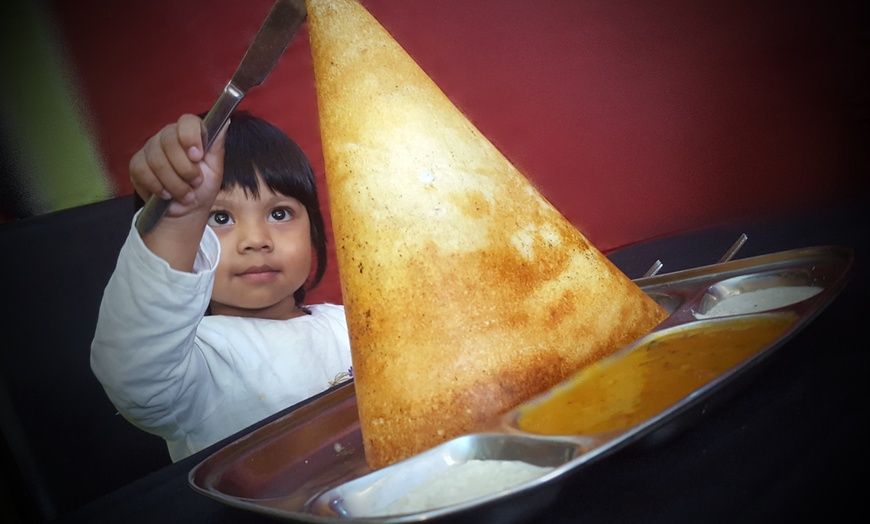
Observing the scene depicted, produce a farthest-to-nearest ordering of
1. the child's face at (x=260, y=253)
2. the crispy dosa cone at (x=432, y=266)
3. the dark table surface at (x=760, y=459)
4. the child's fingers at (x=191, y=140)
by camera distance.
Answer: the child's face at (x=260, y=253), the child's fingers at (x=191, y=140), the crispy dosa cone at (x=432, y=266), the dark table surface at (x=760, y=459)

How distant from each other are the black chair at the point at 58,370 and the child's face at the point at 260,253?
14 cm

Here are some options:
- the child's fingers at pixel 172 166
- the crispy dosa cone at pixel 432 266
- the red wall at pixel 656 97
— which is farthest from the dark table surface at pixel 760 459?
the red wall at pixel 656 97

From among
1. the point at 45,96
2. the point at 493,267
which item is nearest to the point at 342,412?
the point at 493,267

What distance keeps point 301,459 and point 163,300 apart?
292mm

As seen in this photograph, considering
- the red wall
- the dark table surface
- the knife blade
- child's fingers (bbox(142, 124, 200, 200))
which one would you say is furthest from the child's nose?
the red wall

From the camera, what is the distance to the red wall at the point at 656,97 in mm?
1224

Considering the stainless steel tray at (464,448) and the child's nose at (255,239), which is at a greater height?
the child's nose at (255,239)

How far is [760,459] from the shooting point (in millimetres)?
394

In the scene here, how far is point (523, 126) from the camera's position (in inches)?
50.9

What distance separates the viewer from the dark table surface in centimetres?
36

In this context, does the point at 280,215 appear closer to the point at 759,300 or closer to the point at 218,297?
the point at 218,297

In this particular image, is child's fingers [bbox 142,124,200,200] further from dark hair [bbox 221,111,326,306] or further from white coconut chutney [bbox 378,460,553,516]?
white coconut chutney [bbox 378,460,553,516]

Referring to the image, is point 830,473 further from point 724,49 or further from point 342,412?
point 724,49

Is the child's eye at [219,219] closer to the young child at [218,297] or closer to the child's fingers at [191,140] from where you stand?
the young child at [218,297]
